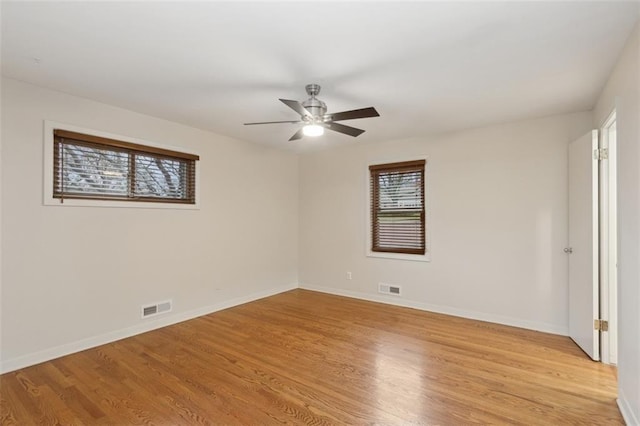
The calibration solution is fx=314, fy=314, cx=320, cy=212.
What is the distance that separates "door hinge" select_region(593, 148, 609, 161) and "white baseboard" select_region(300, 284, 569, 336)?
1.95m

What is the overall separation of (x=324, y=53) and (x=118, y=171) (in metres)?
2.67

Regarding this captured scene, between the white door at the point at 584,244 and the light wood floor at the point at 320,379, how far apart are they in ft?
0.80

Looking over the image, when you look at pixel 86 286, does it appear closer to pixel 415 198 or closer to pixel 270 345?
pixel 270 345

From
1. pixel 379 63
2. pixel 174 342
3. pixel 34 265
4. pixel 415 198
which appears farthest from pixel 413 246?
pixel 34 265

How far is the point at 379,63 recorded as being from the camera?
7.99ft

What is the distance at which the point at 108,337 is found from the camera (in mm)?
3344

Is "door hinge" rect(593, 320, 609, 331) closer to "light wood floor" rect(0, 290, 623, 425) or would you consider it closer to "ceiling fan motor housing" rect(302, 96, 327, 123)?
"light wood floor" rect(0, 290, 623, 425)

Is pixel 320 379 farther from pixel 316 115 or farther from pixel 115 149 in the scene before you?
pixel 115 149

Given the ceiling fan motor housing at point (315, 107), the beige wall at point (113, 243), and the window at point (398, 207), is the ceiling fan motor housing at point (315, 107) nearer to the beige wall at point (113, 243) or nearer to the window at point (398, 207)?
the beige wall at point (113, 243)

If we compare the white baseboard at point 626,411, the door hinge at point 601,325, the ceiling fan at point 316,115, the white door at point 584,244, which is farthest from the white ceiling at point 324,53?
the white baseboard at point 626,411

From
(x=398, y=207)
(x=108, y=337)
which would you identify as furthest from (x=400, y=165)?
(x=108, y=337)

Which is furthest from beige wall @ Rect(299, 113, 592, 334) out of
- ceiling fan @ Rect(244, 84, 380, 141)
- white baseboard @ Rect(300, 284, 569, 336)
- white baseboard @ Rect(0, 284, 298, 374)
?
ceiling fan @ Rect(244, 84, 380, 141)

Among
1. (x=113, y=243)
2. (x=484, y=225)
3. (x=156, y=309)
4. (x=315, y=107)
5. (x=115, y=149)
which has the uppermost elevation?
(x=315, y=107)

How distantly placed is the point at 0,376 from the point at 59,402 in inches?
32.8
